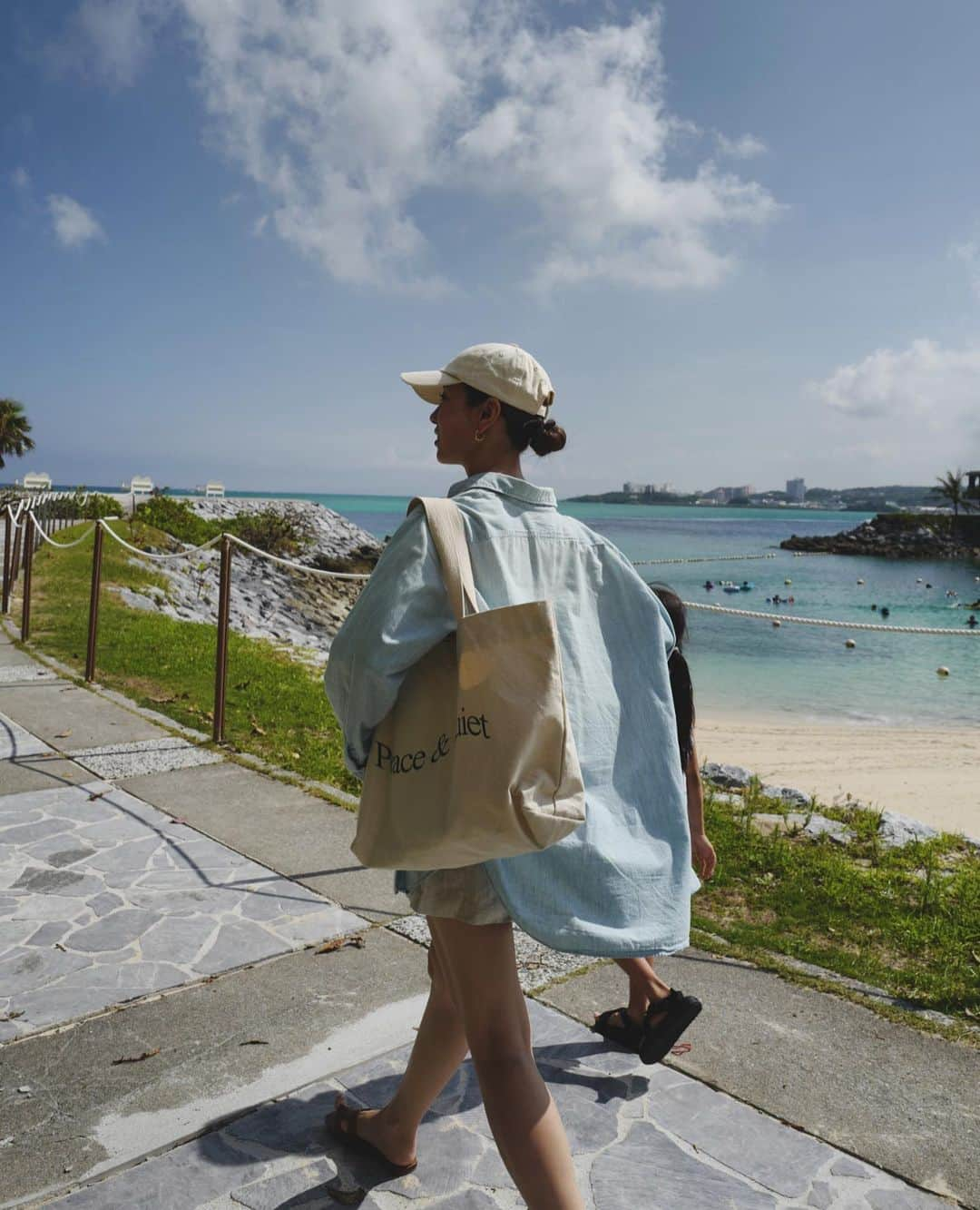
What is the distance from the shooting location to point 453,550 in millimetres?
1575

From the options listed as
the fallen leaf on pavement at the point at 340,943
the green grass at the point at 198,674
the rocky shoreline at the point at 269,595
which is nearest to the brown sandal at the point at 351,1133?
the fallen leaf on pavement at the point at 340,943

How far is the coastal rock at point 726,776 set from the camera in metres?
6.70

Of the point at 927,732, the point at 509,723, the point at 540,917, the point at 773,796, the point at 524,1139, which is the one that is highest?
the point at 509,723

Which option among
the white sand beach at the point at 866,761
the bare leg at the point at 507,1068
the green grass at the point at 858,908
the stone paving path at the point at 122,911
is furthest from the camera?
the white sand beach at the point at 866,761

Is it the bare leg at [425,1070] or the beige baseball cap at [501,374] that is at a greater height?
the beige baseball cap at [501,374]

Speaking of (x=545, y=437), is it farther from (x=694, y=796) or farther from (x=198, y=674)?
(x=198, y=674)

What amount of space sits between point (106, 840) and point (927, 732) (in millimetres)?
12669

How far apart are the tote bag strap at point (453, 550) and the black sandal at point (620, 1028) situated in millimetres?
1645

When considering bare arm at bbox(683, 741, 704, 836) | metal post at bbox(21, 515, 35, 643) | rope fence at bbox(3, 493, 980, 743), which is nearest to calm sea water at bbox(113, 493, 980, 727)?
rope fence at bbox(3, 493, 980, 743)

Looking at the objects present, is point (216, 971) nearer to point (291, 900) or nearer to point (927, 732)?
point (291, 900)

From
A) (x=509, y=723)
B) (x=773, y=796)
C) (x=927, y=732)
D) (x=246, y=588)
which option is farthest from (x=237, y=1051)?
(x=246, y=588)

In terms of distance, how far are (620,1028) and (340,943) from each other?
1125 mm

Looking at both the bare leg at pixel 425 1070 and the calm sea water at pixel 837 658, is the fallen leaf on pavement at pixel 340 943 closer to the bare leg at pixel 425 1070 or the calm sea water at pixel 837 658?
the bare leg at pixel 425 1070

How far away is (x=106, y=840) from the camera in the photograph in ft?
14.5
